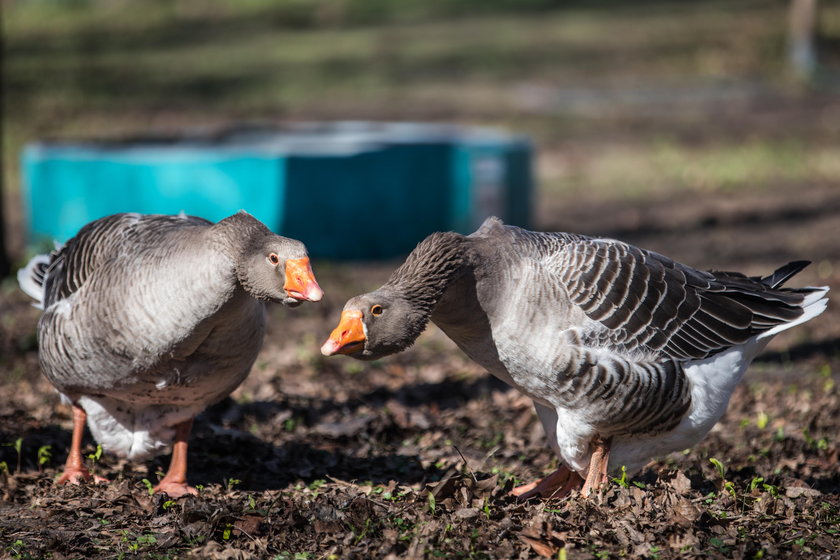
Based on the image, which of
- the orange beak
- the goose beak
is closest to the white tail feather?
the goose beak

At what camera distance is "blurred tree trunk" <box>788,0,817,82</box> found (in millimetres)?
24861

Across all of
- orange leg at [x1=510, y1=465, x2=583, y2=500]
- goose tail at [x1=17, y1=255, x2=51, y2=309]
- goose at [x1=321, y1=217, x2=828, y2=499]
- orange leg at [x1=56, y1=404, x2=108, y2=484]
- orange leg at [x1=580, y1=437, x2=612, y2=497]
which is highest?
goose at [x1=321, y1=217, x2=828, y2=499]

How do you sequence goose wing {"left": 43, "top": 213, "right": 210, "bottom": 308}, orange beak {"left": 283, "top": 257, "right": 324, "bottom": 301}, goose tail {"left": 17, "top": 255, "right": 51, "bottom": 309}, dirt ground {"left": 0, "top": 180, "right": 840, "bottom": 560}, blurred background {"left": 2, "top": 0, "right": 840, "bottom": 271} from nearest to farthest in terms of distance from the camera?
orange beak {"left": 283, "top": 257, "right": 324, "bottom": 301} < dirt ground {"left": 0, "top": 180, "right": 840, "bottom": 560} < goose wing {"left": 43, "top": 213, "right": 210, "bottom": 308} < goose tail {"left": 17, "top": 255, "right": 51, "bottom": 309} < blurred background {"left": 2, "top": 0, "right": 840, "bottom": 271}

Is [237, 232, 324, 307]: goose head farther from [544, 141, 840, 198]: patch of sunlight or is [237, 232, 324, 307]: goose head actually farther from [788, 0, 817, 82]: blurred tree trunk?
[788, 0, 817, 82]: blurred tree trunk

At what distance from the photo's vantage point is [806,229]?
1205cm

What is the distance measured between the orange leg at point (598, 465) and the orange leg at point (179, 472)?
1.96m

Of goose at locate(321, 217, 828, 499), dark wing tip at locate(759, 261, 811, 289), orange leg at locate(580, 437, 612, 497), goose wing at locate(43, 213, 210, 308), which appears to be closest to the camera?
goose at locate(321, 217, 828, 499)

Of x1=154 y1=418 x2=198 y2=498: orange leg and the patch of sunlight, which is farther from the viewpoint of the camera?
the patch of sunlight

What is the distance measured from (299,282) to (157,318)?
2.58 ft

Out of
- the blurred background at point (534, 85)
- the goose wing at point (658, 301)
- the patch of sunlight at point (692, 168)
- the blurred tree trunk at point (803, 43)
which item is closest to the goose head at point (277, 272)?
the goose wing at point (658, 301)

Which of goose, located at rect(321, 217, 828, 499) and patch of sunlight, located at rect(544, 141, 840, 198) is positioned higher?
goose, located at rect(321, 217, 828, 499)

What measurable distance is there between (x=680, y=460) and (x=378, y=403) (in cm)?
214

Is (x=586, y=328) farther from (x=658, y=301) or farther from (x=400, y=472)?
(x=400, y=472)

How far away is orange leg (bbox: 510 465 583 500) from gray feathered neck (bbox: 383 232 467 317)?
1301 millimetres
